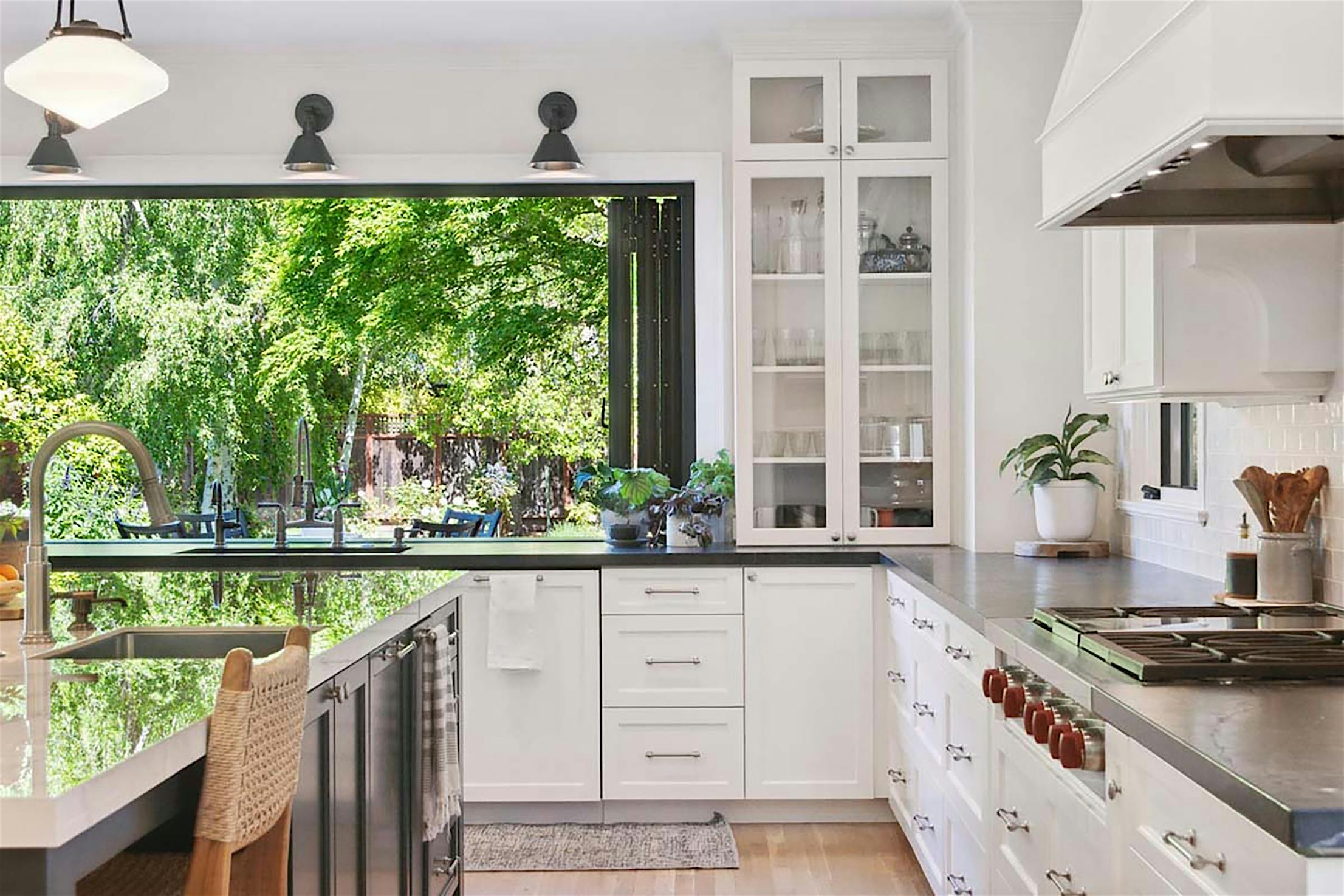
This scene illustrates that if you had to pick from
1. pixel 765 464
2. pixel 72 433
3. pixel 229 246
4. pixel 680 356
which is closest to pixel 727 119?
pixel 680 356

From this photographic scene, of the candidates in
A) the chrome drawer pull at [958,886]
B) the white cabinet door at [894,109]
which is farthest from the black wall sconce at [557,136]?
the chrome drawer pull at [958,886]

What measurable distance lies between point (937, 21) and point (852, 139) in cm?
48

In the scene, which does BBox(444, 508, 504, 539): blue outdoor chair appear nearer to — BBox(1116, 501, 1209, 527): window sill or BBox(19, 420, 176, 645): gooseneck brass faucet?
BBox(1116, 501, 1209, 527): window sill

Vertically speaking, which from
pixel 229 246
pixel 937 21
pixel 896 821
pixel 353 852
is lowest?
pixel 896 821

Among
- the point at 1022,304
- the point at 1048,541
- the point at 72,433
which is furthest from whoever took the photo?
the point at 1022,304

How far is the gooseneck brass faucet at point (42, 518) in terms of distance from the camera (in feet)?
7.55

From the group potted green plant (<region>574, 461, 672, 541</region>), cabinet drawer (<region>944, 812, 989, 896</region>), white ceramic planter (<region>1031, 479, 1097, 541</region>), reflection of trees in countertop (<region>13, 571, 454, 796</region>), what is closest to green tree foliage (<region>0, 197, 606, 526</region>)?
potted green plant (<region>574, 461, 672, 541</region>)

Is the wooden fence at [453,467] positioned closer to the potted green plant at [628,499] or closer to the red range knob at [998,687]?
the potted green plant at [628,499]

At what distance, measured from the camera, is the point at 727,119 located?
4965mm

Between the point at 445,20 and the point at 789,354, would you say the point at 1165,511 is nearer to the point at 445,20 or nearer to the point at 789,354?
the point at 789,354

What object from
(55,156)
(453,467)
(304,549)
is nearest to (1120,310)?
(304,549)

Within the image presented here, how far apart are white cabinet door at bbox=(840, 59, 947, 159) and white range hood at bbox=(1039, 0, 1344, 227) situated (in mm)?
1915

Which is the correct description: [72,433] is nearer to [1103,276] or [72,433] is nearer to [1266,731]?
[1266,731]

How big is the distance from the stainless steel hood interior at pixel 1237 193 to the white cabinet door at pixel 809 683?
6.39 ft
